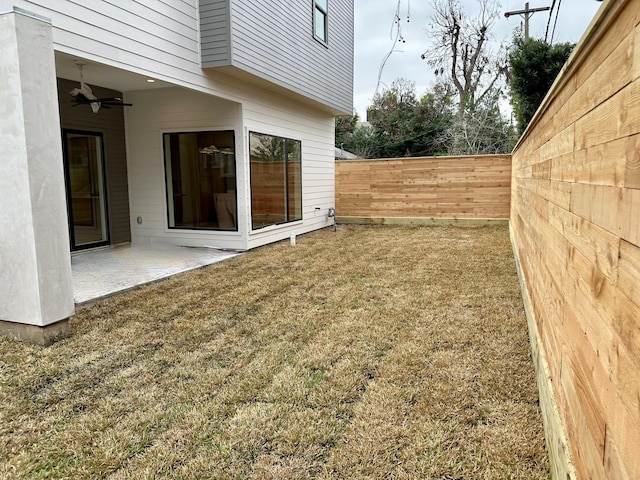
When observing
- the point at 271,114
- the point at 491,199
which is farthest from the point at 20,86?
the point at 491,199

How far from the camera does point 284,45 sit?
6973mm

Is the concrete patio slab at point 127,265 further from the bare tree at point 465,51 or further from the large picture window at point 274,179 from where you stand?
the bare tree at point 465,51

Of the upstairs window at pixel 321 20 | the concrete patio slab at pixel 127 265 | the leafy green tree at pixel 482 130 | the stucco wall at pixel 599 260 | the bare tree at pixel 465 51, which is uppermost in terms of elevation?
the bare tree at pixel 465 51

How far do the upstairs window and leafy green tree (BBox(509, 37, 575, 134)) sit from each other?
13.5 feet

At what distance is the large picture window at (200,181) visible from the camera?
678cm

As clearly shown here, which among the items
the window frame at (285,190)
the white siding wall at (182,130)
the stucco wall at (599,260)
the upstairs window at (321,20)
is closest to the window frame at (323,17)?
the upstairs window at (321,20)

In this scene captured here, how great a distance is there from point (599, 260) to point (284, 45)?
6656 mm

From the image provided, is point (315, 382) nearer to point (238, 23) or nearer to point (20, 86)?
point (20, 86)

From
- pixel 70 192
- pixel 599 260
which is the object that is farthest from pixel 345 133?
pixel 599 260

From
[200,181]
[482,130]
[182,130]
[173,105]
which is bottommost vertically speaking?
[200,181]

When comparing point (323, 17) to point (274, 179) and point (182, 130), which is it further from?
point (182, 130)

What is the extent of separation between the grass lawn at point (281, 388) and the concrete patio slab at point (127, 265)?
1.10 ft

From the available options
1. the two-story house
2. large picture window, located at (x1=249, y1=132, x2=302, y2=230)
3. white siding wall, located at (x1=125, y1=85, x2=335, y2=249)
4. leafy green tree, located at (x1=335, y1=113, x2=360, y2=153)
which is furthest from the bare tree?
white siding wall, located at (x1=125, y1=85, x2=335, y2=249)

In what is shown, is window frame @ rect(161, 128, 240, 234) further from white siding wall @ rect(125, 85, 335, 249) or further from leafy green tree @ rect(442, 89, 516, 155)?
leafy green tree @ rect(442, 89, 516, 155)
